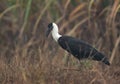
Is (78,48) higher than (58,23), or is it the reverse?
(58,23)

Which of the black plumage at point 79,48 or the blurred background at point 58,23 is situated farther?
the blurred background at point 58,23

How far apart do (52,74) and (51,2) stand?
342 cm

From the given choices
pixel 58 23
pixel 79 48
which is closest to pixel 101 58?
pixel 79 48

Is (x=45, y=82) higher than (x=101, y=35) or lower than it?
lower

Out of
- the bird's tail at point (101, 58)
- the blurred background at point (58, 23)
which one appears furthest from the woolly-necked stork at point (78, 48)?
the blurred background at point (58, 23)

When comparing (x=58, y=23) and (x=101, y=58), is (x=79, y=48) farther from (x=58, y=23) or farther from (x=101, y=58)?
(x=58, y=23)

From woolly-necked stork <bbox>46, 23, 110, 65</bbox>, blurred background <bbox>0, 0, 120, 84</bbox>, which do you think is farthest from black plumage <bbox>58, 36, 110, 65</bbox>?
blurred background <bbox>0, 0, 120, 84</bbox>

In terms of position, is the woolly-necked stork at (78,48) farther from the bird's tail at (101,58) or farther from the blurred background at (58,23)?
Answer: the blurred background at (58,23)

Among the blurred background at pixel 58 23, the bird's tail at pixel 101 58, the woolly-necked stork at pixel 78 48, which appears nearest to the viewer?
the bird's tail at pixel 101 58

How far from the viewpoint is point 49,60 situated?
620 centimetres

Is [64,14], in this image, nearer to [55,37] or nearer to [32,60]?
[55,37]

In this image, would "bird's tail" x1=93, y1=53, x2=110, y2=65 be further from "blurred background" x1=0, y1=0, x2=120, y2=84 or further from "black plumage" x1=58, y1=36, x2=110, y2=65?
"blurred background" x1=0, y1=0, x2=120, y2=84

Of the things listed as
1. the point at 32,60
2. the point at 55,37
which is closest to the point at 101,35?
the point at 55,37

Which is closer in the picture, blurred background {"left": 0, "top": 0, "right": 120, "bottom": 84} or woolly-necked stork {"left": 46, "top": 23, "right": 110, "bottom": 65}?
woolly-necked stork {"left": 46, "top": 23, "right": 110, "bottom": 65}
